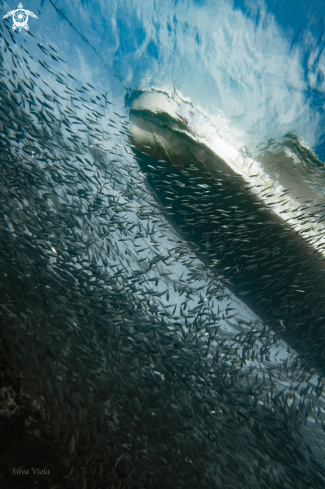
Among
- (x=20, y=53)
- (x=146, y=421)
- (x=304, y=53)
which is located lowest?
(x=146, y=421)

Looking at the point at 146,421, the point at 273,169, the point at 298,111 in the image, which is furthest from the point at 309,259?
the point at 146,421

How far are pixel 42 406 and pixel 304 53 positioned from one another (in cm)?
1227

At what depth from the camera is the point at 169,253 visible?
800 cm

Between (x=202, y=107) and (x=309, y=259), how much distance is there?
23.2ft

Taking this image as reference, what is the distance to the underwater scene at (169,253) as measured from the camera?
616 centimetres

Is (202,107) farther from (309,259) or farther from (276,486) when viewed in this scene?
(276,486)

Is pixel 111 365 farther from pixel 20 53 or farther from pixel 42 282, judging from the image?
pixel 20 53

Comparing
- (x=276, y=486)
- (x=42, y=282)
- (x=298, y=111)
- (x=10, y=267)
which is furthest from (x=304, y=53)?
(x=276, y=486)

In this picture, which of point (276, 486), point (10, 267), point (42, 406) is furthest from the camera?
point (10, 267)

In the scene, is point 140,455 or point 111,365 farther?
point 111,365

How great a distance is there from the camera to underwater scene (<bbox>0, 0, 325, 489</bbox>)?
6.16 meters

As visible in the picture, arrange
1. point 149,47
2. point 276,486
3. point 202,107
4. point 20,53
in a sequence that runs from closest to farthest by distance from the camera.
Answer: point 276,486 → point 149,47 → point 202,107 → point 20,53

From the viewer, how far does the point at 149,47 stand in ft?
27.6

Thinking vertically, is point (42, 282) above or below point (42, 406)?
above
